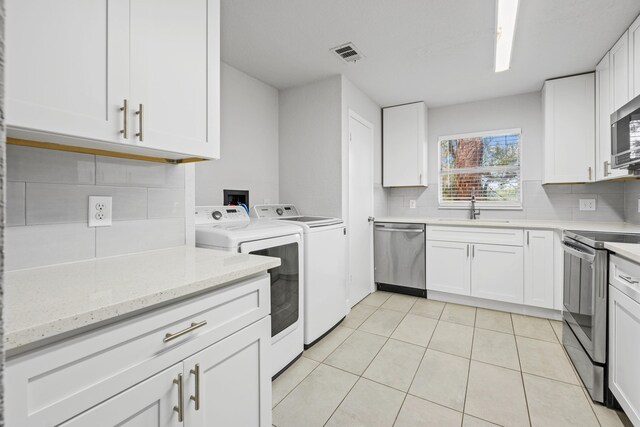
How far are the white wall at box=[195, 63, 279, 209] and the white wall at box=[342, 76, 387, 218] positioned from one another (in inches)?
30.7

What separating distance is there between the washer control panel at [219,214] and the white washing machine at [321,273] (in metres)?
0.26

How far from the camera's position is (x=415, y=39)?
89.4 inches

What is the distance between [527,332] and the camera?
252cm

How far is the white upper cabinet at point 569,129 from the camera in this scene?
9.14 ft

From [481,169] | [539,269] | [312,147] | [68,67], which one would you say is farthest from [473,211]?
[68,67]

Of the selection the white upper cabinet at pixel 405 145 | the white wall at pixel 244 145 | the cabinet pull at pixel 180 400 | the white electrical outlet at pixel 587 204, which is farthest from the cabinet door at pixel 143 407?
the white electrical outlet at pixel 587 204

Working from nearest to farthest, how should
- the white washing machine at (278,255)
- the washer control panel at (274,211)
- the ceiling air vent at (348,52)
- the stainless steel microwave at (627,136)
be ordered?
1. the white washing machine at (278,255)
2. the stainless steel microwave at (627,136)
3. the ceiling air vent at (348,52)
4. the washer control panel at (274,211)

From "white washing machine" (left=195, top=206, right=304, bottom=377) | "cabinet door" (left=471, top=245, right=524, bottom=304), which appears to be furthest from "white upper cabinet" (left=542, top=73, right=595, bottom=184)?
"white washing machine" (left=195, top=206, right=304, bottom=377)

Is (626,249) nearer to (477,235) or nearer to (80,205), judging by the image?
(477,235)

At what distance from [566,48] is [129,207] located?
3.35 metres

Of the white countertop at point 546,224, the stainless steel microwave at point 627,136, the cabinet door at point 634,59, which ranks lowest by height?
the white countertop at point 546,224

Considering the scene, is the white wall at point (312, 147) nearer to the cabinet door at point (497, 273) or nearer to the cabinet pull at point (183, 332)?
the cabinet door at point (497, 273)

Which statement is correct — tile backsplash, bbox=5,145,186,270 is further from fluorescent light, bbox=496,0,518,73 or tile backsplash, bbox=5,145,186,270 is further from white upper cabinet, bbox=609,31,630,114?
white upper cabinet, bbox=609,31,630,114

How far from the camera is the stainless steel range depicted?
1611 millimetres
